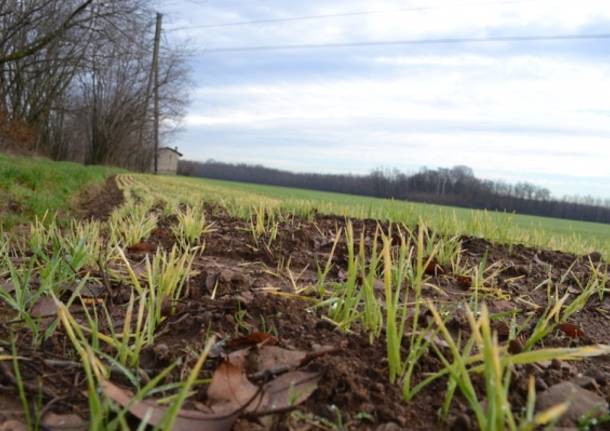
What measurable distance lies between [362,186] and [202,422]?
3005 inches

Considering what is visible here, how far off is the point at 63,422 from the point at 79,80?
3442cm

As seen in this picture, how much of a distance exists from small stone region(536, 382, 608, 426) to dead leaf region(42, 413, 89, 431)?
830mm

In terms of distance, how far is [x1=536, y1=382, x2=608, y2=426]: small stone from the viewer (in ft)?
3.02

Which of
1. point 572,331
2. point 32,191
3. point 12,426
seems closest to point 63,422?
point 12,426

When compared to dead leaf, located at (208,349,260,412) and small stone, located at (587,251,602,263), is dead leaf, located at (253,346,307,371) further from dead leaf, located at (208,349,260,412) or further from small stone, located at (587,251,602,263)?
small stone, located at (587,251,602,263)

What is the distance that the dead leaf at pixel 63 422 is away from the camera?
0.87 metres

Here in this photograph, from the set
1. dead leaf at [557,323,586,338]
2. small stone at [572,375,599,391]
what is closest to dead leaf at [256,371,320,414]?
small stone at [572,375,599,391]

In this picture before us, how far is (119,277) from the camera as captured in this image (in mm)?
1699

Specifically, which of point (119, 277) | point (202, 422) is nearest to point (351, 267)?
point (202, 422)

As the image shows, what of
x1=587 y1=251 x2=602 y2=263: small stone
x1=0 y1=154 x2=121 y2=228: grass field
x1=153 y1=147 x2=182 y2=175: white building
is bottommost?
x1=0 y1=154 x2=121 y2=228: grass field

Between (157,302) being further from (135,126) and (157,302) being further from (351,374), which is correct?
(135,126)

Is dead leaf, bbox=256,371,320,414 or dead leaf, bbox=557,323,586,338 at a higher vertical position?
dead leaf, bbox=557,323,586,338

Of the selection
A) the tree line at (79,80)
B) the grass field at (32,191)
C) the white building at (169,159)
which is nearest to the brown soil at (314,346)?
the grass field at (32,191)

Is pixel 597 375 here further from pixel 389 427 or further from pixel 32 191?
pixel 32 191
